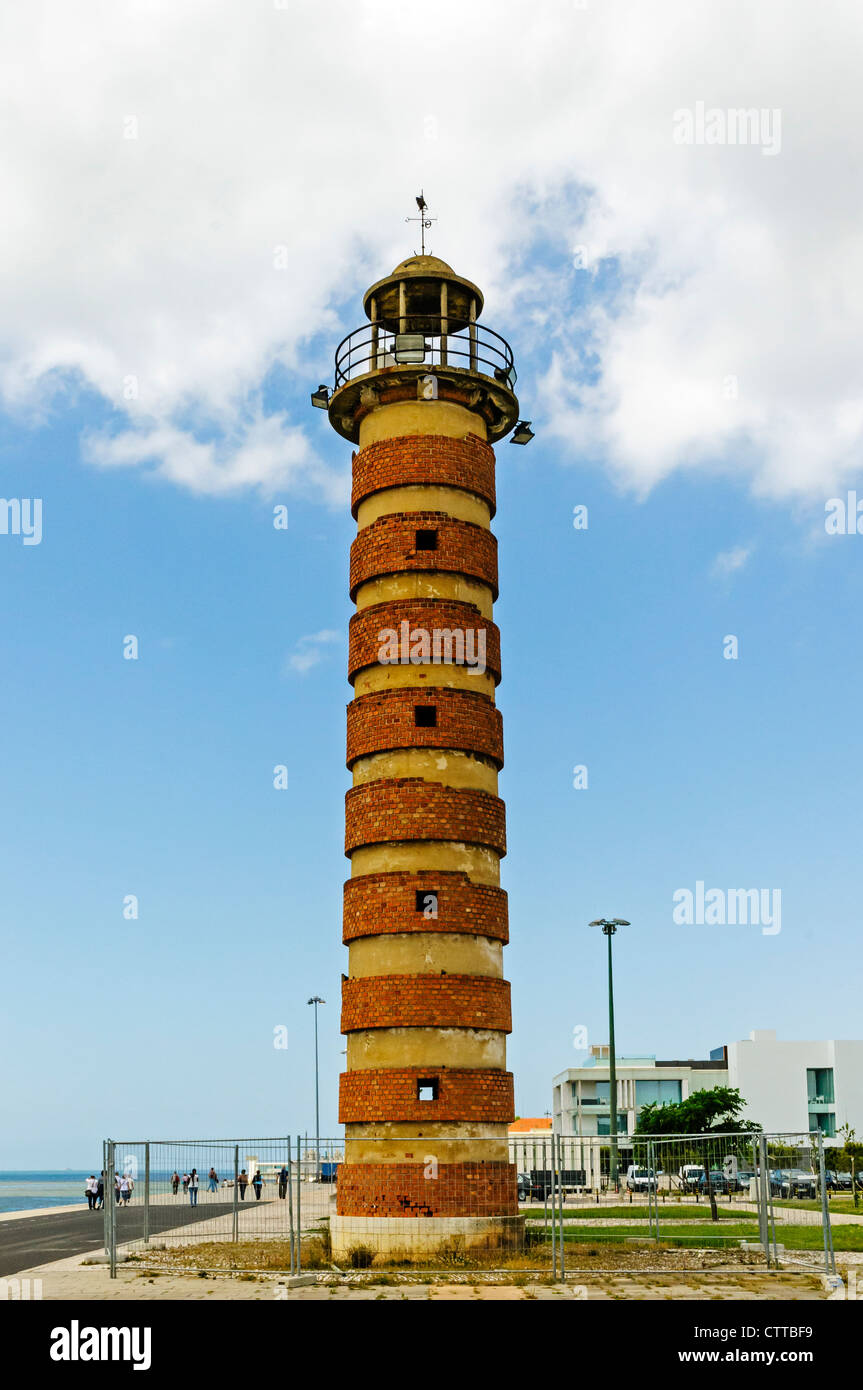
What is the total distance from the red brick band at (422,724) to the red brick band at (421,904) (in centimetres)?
270

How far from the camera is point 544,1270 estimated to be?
2119 cm

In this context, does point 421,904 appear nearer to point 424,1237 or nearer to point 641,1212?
point 424,1237

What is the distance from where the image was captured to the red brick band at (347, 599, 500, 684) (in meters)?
27.3

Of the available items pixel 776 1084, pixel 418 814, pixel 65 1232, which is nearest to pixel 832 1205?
pixel 65 1232

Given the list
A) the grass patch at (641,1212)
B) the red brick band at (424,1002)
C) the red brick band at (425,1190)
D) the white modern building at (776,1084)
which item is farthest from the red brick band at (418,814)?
the white modern building at (776,1084)

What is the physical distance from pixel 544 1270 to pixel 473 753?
10253 mm

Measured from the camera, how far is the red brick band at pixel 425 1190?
2445cm

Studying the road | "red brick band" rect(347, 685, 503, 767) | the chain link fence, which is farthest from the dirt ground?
"red brick band" rect(347, 685, 503, 767)

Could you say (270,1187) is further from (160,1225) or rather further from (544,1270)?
(544,1270)

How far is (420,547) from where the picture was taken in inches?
1102

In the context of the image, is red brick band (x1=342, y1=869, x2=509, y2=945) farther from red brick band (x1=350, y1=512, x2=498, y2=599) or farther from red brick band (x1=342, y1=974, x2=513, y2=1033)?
red brick band (x1=350, y1=512, x2=498, y2=599)

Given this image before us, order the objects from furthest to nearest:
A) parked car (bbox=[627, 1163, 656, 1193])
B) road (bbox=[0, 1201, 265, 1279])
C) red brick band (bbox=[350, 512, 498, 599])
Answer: parked car (bbox=[627, 1163, 656, 1193])
road (bbox=[0, 1201, 265, 1279])
red brick band (bbox=[350, 512, 498, 599])

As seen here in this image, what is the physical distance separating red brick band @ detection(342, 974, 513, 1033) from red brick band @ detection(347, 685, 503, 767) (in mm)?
4740

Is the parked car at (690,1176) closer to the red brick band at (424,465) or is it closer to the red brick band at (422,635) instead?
the red brick band at (422,635)
